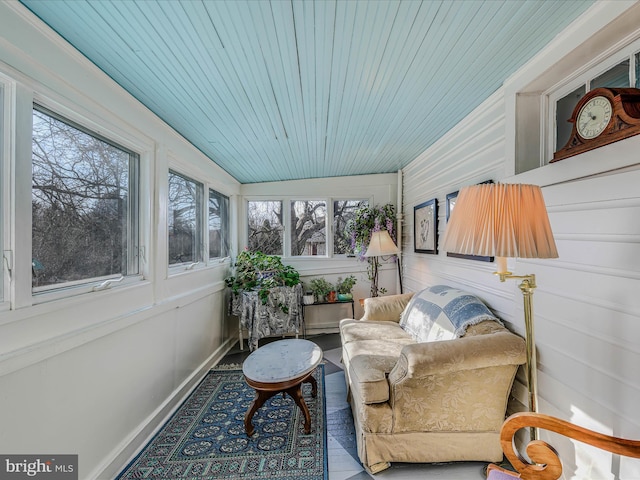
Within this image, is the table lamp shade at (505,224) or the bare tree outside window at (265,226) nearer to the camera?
the table lamp shade at (505,224)

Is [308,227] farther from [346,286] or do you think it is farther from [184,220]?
[184,220]

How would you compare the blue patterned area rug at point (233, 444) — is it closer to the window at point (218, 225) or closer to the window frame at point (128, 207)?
the window frame at point (128, 207)

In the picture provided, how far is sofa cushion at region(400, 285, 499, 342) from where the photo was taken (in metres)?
1.76

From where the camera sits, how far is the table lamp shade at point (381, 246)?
3174 mm

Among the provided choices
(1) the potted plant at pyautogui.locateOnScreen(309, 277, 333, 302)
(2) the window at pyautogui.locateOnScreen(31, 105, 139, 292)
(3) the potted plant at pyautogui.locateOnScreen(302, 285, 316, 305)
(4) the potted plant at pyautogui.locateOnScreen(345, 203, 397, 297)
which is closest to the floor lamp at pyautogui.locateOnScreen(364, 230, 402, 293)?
(4) the potted plant at pyautogui.locateOnScreen(345, 203, 397, 297)

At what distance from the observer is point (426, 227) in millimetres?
2947

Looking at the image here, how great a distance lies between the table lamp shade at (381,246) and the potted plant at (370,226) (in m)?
0.30

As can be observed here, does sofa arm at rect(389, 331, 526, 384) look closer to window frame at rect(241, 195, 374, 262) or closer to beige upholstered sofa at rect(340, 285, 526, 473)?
beige upholstered sofa at rect(340, 285, 526, 473)

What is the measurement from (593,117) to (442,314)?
1423 mm

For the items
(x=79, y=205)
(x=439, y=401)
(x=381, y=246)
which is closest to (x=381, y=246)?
(x=381, y=246)

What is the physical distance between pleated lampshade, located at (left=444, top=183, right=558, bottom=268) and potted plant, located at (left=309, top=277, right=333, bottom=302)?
8.85ft

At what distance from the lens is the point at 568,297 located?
1.28 m

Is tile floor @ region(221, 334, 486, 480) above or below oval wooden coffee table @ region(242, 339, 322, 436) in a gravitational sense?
below

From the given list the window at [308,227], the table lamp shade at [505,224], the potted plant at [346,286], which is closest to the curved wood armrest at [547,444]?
the table lamp shade at [505,224]
